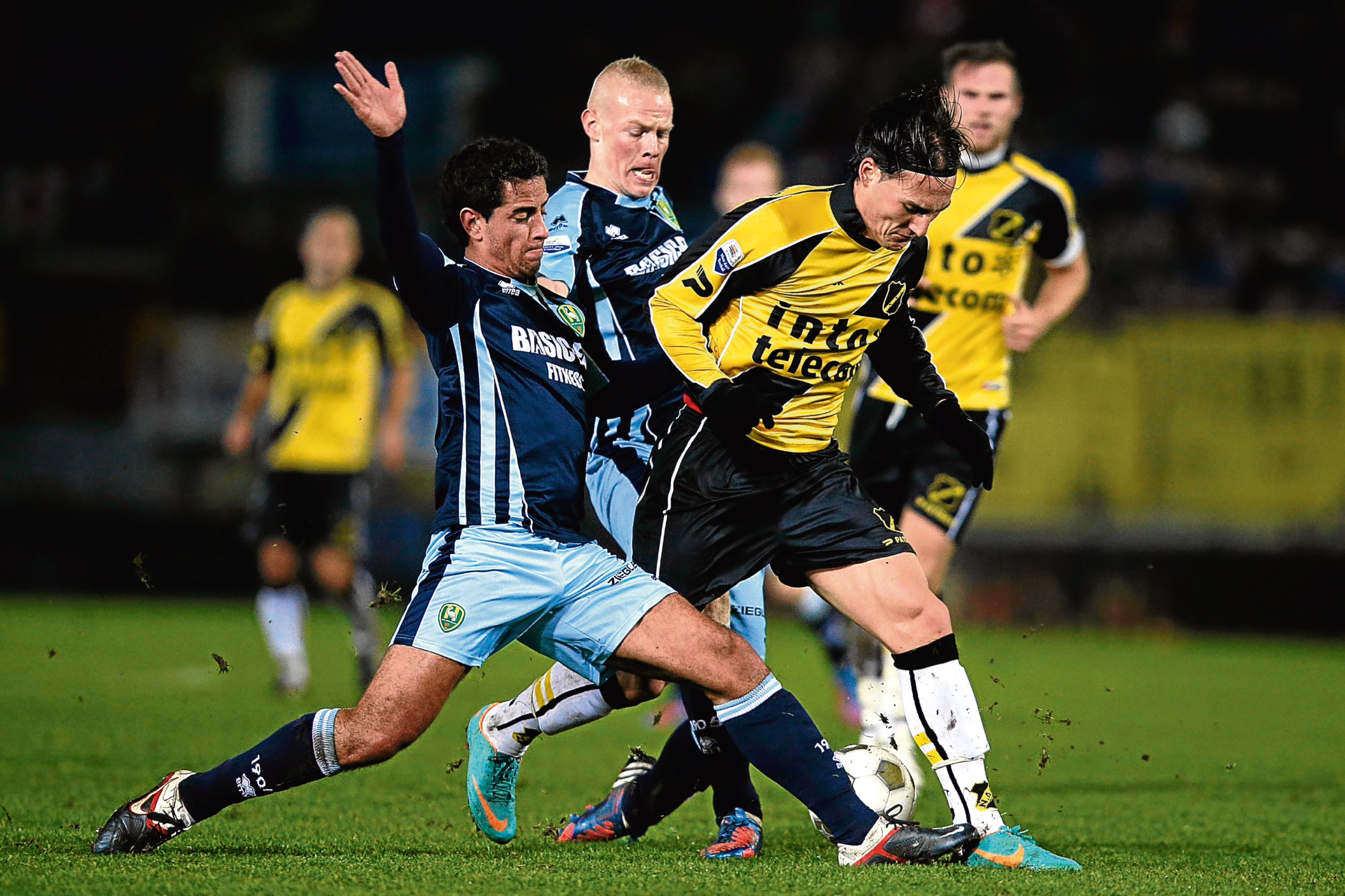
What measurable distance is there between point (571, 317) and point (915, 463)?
1.91 m

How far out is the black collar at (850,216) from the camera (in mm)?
4129

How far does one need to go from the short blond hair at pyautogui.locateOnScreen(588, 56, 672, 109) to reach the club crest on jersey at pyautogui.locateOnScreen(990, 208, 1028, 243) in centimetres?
146

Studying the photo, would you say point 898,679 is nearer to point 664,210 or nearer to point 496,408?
point 664,210

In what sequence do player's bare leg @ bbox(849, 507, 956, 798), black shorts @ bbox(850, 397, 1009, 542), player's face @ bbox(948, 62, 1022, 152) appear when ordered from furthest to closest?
player's face @ bbox(948, 62, 1022, 152), black shorts @ bbox(850, 397, 1009, 542), player's bare leg @ bbox(849, 507, 956, 798)

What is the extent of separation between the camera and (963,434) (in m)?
4.45

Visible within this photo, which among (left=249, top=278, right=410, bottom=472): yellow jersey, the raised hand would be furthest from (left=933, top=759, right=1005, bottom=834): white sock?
(left=249, top=278, right=410, bottom=472): yellow jersey

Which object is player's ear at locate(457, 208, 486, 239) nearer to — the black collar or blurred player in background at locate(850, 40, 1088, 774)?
the black collar

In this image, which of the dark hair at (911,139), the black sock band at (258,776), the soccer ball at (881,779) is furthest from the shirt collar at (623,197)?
the black sock band at (258,776)

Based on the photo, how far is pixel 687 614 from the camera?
12.8 feet

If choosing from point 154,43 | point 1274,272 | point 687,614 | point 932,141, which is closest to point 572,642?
point 687,614

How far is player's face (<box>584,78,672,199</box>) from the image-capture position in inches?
192

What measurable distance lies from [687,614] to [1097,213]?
37.0 ft

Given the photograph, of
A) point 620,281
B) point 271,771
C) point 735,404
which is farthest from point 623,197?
point 271,771

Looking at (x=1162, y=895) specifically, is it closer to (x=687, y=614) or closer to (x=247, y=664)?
(x=687, y=614)
